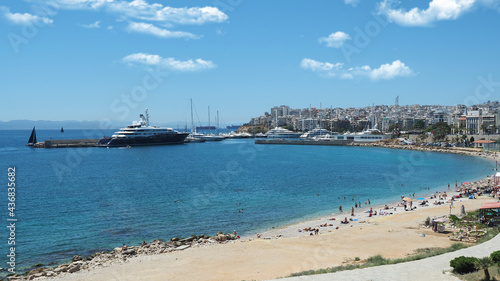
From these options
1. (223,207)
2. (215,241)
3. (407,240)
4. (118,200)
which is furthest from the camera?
(118,200)

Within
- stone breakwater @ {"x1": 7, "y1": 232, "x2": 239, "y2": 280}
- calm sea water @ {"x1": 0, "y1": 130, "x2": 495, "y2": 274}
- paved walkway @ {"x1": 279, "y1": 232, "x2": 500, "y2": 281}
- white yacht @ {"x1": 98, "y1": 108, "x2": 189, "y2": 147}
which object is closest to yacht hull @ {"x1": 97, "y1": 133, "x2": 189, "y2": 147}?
white yacht @ {"x1": 98, "y1": 108, "x2": 189, "y2": 147}

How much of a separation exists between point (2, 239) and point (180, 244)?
9.53 metres

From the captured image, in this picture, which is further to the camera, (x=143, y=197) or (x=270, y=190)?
(x=270, y=190)

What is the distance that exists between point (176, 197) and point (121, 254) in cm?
1476

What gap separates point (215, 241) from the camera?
1977 cm

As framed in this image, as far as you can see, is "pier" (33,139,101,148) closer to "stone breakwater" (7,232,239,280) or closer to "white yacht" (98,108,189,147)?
"white yacht" (98,108,189,147)

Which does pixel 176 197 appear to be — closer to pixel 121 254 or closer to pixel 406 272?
pixel 121 254

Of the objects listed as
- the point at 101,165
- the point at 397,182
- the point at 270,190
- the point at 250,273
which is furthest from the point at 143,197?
the point at 101,165

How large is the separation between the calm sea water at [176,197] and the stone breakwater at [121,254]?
4.90ft

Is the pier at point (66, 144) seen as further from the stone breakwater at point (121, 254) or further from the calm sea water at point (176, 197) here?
the stone breakwater at point (121, 254)

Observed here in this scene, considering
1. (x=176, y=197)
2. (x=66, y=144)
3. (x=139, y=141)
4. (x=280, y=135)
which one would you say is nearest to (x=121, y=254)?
(x=176, y=197)

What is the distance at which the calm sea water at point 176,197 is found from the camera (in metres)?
21.5

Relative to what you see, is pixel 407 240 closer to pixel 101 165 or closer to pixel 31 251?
pixel 31 251

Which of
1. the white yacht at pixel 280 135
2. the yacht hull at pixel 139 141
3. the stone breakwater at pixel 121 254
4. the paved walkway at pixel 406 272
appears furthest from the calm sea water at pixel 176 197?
the white yacht at pixel 280 135
